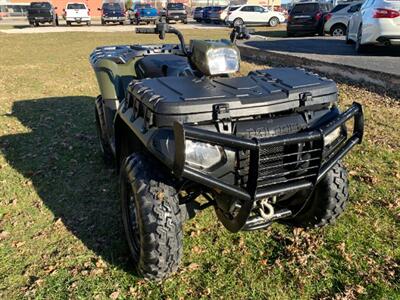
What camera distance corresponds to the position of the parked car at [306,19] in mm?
19047

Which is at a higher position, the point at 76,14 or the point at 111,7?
the point at 111,7

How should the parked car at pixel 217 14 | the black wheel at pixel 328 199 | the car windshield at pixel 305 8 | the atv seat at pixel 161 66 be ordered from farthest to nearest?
1. the parked car at pixel 217 14
2. the car windshield at pixel 305 8
3. the atv seat at pixel 161 66
4. the black wheel at pixel 328 199

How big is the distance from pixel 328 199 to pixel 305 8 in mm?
17928

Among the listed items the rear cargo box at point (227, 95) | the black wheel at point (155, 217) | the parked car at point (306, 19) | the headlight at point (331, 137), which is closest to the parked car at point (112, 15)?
the parked car at point (306, 19)

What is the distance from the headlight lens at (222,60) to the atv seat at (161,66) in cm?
52

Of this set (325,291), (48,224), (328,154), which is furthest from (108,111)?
(325,291)

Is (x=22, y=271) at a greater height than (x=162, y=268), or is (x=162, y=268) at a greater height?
(x=162, y=268)

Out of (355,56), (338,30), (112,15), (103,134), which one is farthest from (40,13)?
(103,134)

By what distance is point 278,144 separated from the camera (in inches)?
88.9

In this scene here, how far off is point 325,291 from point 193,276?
0.89 metres

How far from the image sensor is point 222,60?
9.30 feet

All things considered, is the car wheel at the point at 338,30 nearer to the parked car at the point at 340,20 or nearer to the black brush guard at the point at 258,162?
the parked car at the point at 340,20

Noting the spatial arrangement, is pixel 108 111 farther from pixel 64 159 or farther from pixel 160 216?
pixel 160 216

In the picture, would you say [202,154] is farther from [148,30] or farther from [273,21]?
[273,21]
